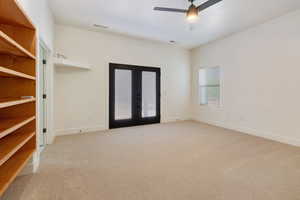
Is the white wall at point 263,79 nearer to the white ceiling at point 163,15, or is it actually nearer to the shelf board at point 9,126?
the white ceiling at point 163,15

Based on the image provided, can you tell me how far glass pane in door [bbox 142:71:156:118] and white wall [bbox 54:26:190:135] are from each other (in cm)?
38

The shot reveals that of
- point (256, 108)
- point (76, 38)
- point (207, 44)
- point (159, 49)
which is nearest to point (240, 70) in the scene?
point (256, 108)

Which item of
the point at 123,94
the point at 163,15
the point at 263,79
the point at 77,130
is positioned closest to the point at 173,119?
the point at 123,94

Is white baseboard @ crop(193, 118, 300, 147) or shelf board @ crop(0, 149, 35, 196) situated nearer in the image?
shelf board @ crop(0, 149, 35, 196)

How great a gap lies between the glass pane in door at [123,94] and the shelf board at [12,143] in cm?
276

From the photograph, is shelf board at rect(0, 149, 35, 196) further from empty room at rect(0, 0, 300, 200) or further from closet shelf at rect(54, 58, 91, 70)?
closet shelf at rect(54, 58, 91, 70)

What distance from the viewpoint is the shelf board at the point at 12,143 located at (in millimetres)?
1271

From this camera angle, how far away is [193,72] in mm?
5770

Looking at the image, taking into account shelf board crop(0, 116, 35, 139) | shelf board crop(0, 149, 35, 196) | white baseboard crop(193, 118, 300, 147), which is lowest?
white baseboard crop(193, 118, 300, 147)

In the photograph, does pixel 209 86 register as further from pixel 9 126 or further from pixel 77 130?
pixel 9 126

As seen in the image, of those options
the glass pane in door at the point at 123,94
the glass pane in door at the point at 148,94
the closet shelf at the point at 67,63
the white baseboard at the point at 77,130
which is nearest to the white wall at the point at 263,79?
the glass pane in door at the point at 148,94

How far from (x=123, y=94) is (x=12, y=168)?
331 centimetres

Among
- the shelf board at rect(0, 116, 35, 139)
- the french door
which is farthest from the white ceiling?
the shelf board at rect(0, 116, 35, 139)

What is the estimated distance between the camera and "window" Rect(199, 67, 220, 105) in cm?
499
